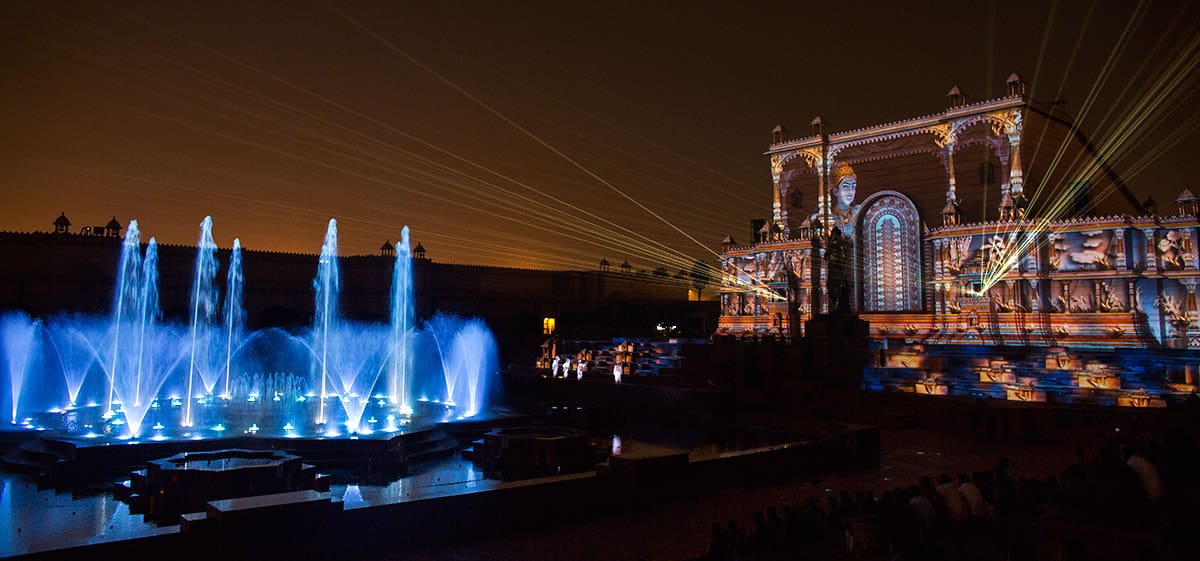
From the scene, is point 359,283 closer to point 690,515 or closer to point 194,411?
point 194,411

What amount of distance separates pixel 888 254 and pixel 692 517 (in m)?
32.1

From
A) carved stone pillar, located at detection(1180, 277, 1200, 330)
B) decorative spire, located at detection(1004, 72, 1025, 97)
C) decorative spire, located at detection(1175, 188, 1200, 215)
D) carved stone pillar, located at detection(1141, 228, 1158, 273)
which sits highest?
decorative spire, located at detection(1004, 72, 1025, 97)

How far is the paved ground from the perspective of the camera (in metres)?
7.64

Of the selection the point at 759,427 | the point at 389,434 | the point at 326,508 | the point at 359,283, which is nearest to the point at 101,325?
the point at 359,283

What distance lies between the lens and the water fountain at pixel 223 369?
18.0m

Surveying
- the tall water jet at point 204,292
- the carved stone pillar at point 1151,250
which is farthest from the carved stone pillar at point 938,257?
the tall water jet at point 204,292

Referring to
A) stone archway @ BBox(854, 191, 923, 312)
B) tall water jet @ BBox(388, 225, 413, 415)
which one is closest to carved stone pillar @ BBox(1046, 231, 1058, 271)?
stone archway @ BBox(854, 191, 923, 312)

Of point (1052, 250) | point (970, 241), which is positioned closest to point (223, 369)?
point (970, 241)

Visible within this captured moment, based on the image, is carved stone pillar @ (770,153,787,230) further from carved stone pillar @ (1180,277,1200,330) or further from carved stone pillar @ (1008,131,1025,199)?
carved stone pillar @ (1180,277,1200,330)

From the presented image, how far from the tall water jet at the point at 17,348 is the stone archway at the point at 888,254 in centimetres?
3554

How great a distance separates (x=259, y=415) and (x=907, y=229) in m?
31.1

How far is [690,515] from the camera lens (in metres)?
9.24

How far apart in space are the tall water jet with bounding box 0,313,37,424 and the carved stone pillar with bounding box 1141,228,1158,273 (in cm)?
3886

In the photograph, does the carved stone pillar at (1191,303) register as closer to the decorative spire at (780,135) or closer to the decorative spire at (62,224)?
the decorative spire at (780,135)
